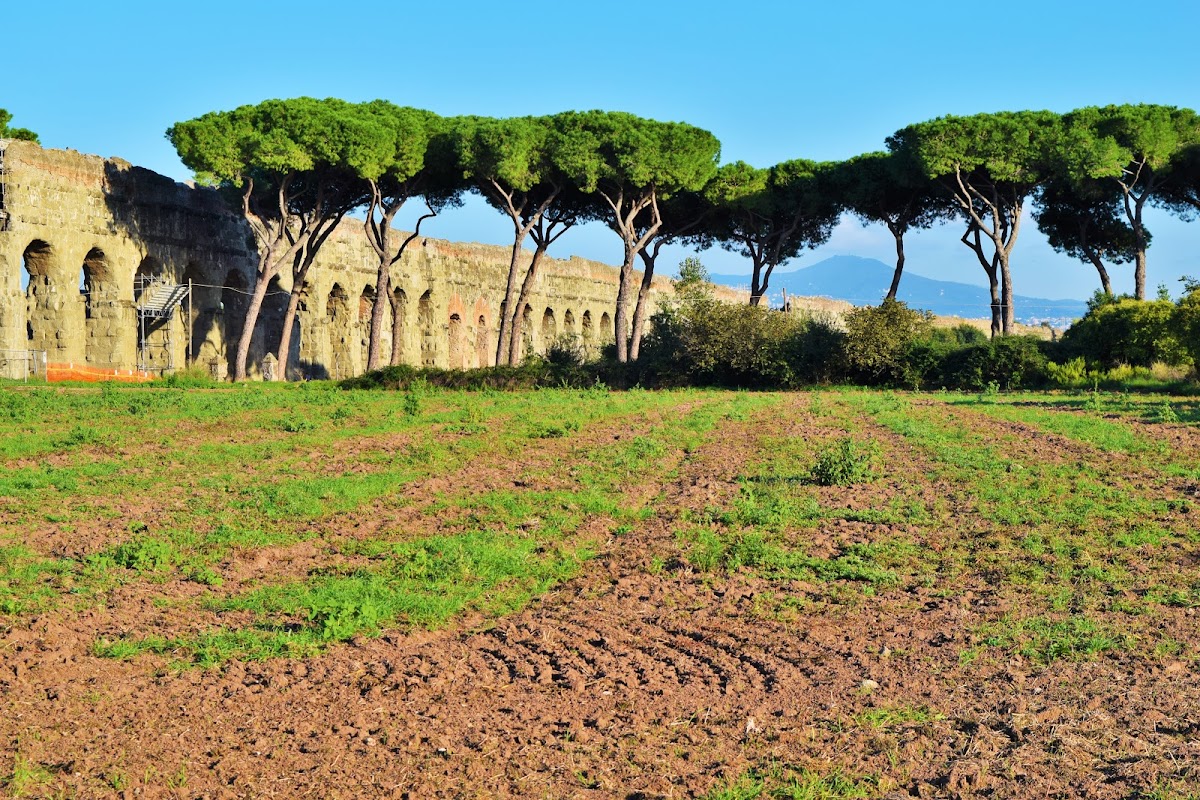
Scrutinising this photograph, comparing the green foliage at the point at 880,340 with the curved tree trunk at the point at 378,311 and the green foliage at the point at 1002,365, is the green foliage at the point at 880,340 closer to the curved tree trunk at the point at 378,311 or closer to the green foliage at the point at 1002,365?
the green foliage at the point at 1002,365

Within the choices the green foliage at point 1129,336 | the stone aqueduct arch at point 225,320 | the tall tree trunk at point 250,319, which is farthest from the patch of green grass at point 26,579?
the green foliage at point 1129,336

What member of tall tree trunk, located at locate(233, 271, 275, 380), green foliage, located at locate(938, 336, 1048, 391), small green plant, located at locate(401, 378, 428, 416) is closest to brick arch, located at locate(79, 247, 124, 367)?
tall tree trunk, located at locate(233, 271, 275, 380)

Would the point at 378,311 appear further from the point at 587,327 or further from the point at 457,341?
the point at 587,327

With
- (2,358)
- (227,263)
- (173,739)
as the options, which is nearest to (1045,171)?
(227,263)

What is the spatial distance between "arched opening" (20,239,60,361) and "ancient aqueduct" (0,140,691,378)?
0.03 m

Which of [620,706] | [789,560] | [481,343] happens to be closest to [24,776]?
[620,706]

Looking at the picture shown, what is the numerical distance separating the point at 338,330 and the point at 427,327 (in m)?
4.60

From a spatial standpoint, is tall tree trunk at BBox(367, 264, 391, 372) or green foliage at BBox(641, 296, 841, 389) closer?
green foliage at BBox(641, 296, 841, 389)

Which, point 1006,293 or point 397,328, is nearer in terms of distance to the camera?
point 1006,293

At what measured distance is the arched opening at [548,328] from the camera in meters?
49.4

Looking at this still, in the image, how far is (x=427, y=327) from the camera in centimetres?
4234

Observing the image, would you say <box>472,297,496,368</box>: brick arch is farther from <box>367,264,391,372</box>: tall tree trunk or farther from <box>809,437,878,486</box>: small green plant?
<box>809,437,878,486</box>: small green plant

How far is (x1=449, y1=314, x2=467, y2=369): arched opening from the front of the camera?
4389 cm

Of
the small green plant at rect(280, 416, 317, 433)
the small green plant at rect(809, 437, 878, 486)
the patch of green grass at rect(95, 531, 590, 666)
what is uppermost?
the small green plant at rect(280, 416, 317, 433)
